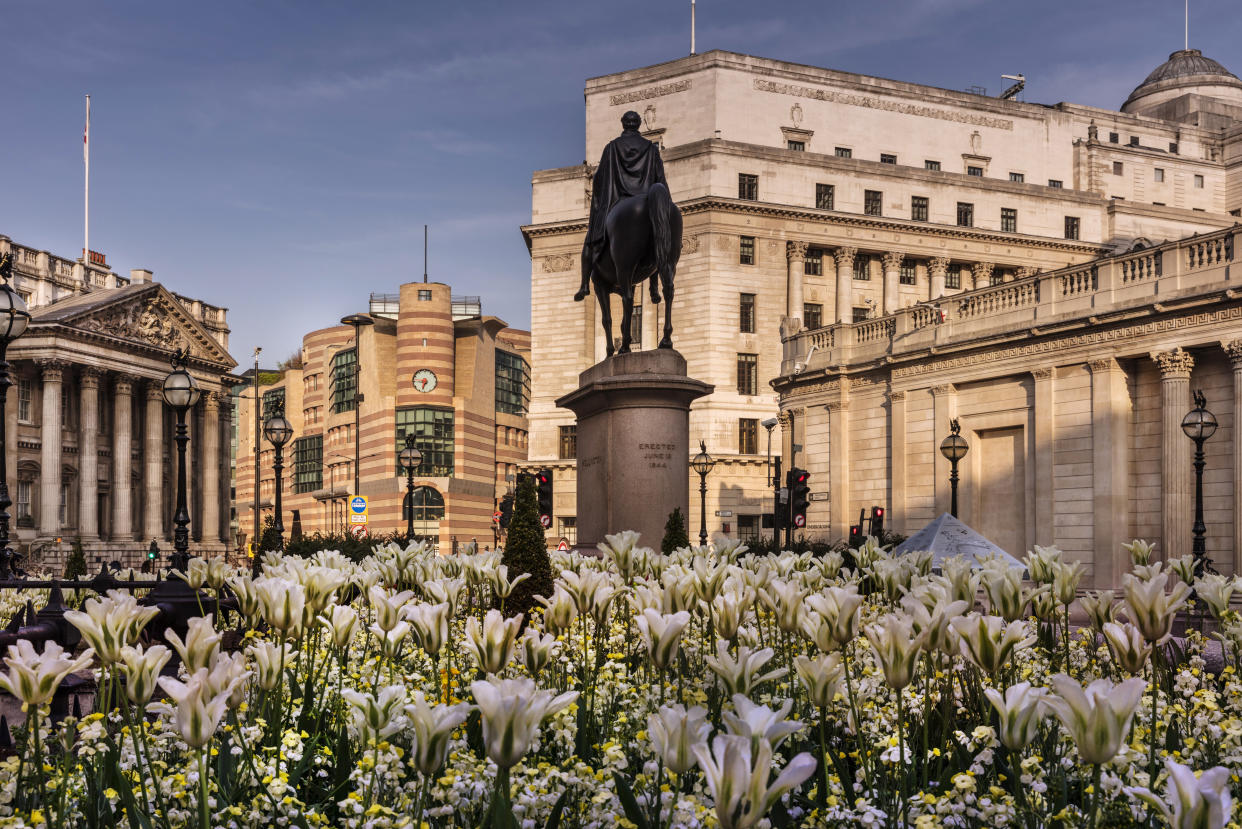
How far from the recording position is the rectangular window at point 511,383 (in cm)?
11812

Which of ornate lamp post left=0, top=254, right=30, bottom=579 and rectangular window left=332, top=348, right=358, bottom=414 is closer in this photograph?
ornate lamp post left=0, top=254, right=30, bottom=579

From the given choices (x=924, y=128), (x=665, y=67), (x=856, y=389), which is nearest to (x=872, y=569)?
(x=856, y=389)

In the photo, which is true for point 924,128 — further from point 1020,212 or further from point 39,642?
point 39,642

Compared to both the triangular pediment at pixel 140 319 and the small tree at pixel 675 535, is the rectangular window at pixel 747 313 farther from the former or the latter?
the small tree at pixel 675 535

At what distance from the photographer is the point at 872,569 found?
329 inches

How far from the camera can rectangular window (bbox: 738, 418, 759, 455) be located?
64.8 metres

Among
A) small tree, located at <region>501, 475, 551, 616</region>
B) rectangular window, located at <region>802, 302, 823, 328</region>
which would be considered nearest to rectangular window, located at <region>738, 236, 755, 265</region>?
rectangular window, located at <region>802, 302, 823, 328</region>

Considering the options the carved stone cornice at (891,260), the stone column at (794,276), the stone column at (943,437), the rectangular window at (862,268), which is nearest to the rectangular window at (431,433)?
the stone column at (794,276)

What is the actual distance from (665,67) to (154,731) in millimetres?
68827

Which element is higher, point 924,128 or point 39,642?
point 924,128

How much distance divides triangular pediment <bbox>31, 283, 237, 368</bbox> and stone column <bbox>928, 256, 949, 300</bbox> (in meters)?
52.4

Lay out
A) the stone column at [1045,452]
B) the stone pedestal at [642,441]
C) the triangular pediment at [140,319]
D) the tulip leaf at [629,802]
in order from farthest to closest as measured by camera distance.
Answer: the triangular pediment at [140,319] → the stone column at [1045,452] → the stone pedestal at [642,441] → the tulip leaf at [629,802]

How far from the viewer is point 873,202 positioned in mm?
70125

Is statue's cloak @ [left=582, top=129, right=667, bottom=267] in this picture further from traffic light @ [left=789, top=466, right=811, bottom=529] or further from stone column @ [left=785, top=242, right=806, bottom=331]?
stone column @ [left=785, top=242, right=806, bottom=331]
